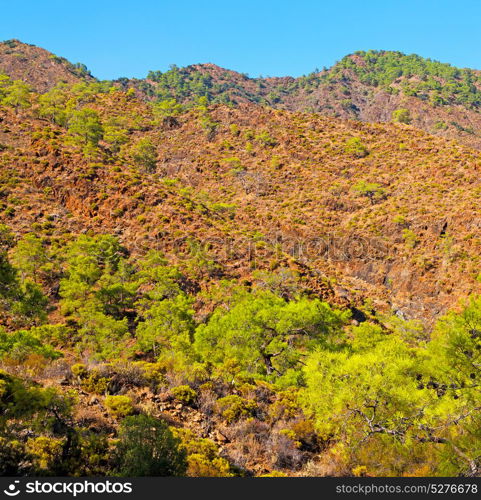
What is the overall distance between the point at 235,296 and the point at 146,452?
90.0 ft

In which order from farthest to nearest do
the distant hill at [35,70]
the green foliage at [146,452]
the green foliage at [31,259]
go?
the distant hill at [35,70] < the green foliage at [31,259] < the green foliage at [146,452]

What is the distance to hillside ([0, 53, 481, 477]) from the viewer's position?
11.1 metres

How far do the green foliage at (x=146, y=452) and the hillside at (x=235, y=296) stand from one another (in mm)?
54

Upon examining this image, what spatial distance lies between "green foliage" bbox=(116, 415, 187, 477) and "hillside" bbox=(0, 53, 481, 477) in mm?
54

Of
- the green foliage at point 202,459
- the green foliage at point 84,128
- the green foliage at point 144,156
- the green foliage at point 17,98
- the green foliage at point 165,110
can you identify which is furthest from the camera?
the green foliage at point 165,110

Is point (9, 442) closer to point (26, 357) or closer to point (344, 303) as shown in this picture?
point (26, 357)

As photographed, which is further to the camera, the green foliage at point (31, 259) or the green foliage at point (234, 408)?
the green foliage at point (31, 259)

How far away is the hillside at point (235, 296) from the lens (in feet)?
36.4

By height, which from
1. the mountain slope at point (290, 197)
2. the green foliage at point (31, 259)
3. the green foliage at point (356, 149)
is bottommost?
the green foliage at point (31, 259)

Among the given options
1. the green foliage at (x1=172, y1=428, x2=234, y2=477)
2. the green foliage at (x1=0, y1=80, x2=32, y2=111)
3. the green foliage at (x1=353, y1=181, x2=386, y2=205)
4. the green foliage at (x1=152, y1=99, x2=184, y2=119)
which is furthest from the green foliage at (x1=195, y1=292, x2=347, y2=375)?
the green foliage at (x1=152, y1=99, x2=184, y2=119)

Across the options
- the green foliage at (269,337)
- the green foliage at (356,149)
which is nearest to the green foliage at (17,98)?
the green foliage at (356,149)

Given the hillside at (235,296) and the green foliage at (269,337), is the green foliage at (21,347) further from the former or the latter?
the green foliage at (269,337)

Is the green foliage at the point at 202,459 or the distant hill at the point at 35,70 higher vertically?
the distant hill at the point at 35,70

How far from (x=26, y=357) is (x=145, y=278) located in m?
25.3
